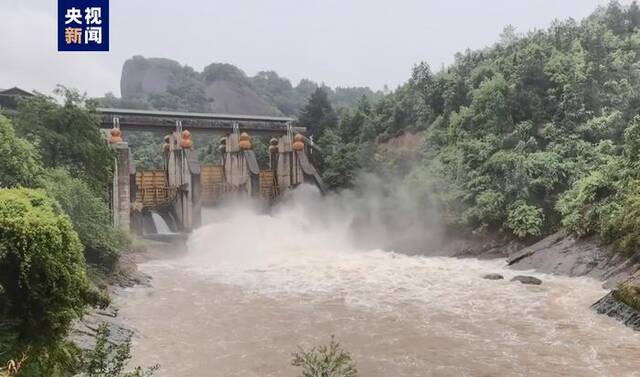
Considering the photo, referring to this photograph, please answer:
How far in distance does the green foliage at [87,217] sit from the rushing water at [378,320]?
5.95 feet

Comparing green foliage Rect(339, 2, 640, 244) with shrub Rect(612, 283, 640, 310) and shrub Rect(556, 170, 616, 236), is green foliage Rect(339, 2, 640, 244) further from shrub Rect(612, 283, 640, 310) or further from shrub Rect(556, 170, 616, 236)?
shrub Rect(612, 283, 640, 310)

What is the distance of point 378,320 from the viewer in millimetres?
15477

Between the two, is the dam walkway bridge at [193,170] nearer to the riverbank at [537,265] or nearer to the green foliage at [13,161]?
the riverbank at [537,265]

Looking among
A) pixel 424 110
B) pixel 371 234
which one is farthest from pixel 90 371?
pixel 424 110

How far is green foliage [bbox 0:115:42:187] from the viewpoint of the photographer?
14.9m

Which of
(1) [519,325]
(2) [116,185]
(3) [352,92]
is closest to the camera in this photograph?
(1) [519,325]

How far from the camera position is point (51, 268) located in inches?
345

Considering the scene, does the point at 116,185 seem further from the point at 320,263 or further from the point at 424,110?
the point at 424,110

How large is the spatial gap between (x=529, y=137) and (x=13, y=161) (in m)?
24.0

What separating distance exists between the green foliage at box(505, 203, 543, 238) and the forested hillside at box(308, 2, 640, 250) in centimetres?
5

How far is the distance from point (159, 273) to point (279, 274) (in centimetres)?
509

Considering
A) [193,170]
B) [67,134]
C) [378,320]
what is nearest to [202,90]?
[193,170]

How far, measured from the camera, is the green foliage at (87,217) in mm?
17864

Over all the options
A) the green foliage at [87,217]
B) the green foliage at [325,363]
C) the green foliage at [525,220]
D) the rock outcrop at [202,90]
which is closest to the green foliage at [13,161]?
the green foliage at [87,217]
